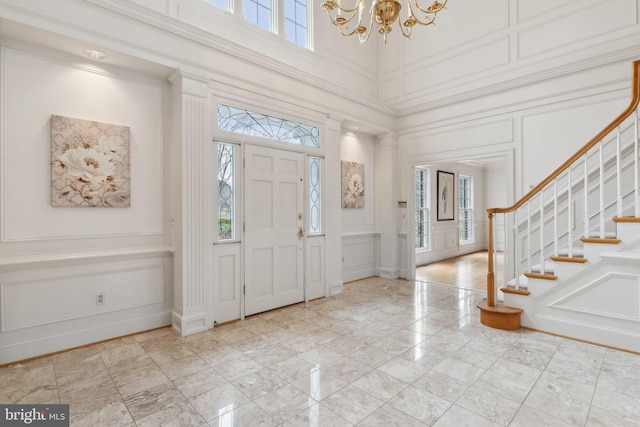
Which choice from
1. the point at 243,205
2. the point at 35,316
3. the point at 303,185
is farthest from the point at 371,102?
the point at 35,316

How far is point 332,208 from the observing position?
17.3 ft

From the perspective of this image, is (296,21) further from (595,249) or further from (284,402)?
(284,402)

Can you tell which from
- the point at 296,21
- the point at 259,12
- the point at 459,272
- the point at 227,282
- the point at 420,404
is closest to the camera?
the point at 420,404

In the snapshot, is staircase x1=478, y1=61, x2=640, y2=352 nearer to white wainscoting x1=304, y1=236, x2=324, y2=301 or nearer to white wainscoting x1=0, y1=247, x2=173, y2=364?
white wainscoting x1=304, y1=236, x2=324, y2=301

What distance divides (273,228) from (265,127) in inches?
55.6

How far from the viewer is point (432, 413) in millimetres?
2229

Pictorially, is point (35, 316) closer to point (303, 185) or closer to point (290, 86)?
point (303, 185)

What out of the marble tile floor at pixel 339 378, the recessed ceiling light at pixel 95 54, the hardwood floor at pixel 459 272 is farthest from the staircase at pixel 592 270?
the recessed ceiling light at pixel 95 54

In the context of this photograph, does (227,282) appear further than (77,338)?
Yes

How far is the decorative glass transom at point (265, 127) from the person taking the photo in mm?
4078

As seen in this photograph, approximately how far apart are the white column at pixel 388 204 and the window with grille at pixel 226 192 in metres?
3.40

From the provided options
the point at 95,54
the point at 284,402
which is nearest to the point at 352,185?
the point at 95,54

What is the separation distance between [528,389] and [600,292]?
160 cm

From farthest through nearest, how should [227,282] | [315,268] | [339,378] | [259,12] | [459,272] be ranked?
[459,272]
[315,268]
[259,12]
[227,282]
[339,378]
